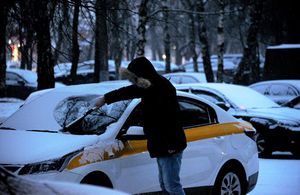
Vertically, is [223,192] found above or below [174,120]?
below

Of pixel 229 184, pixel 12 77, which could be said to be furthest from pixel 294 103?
pixel 12 77

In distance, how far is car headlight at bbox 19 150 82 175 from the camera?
563 centimetres

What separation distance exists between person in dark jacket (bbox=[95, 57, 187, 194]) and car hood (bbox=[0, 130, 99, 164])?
1.93 ft

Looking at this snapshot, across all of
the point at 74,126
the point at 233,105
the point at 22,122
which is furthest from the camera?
the point at 233,105

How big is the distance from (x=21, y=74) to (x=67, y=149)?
866 inches

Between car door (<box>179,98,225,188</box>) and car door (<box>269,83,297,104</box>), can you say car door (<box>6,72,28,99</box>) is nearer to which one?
car door (<box>269,83,297,104</box>)

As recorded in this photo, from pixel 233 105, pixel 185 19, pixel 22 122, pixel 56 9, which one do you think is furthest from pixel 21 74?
pixel 185 19

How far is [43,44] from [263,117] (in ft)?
16.1

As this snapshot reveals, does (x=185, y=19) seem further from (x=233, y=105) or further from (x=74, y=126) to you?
(x=74, y=126)

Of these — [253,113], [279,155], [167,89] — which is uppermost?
[167,89]

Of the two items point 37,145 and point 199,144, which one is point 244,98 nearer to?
point 199,144

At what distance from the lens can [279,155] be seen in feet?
43.7

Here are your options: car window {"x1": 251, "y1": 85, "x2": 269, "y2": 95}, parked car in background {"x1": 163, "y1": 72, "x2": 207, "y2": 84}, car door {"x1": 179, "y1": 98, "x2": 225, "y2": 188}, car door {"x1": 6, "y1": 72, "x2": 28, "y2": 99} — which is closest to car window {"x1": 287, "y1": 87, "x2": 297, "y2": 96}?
car window {"x1": 251, "y1": 85, "x2": 269, "y2": 95}

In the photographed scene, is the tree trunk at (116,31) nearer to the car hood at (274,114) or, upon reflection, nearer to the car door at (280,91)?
the car hood at (274,114)
